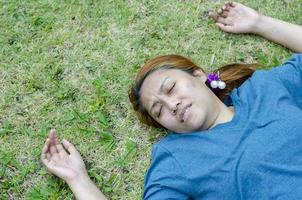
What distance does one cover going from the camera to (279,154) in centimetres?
283

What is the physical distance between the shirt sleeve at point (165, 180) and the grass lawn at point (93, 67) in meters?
0.38

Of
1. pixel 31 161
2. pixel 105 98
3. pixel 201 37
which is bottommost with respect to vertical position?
pixel 31 161

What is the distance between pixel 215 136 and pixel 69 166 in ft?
3.30

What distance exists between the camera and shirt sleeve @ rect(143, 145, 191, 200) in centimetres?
288

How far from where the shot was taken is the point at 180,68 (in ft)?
10.5

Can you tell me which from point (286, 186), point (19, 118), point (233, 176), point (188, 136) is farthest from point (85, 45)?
point (286, 186)

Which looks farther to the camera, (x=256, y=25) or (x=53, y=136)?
(x=256, y=25)

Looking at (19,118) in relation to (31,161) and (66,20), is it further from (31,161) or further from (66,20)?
(66,20)

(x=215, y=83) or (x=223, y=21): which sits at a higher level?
(x=223, y=21)

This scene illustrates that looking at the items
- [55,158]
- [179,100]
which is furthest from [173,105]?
[55,158]

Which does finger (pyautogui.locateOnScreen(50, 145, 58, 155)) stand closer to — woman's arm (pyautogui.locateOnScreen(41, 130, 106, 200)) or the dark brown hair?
woman's arm (pyautogui.locateOnScreen(41, 130, 106, 200))

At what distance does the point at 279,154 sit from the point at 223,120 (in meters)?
0.42

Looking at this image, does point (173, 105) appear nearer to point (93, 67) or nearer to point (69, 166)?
point (69, 166)

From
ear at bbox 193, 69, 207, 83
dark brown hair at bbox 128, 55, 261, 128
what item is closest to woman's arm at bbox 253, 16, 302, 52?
dark brown hair at bbox 128, 55, 261, 128
